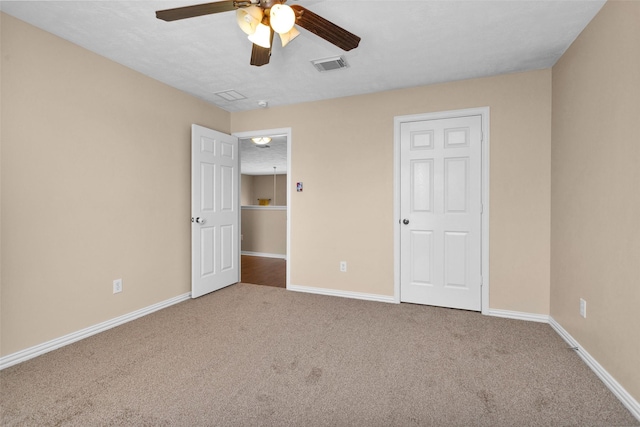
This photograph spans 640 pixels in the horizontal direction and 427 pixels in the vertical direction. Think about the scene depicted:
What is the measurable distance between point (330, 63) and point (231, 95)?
1393 mm

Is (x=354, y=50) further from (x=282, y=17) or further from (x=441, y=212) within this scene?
(x=441, y=212)

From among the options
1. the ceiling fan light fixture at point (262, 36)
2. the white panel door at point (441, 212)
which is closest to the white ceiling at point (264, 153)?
the white panel door at point (441, 212)

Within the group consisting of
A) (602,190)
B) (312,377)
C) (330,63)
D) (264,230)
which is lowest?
(312,377)

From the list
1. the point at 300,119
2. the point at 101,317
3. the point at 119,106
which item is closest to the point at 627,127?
the point at 300,119

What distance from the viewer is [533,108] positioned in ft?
9.48

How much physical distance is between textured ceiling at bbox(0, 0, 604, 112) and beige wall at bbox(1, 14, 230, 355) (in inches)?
11.7

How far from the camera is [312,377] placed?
1.94 metres

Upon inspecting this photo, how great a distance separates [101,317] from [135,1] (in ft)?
8.27

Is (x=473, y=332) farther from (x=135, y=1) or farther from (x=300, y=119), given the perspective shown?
(x=135, y=1)

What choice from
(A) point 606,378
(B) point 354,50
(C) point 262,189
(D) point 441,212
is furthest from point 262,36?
(C) point 262,189

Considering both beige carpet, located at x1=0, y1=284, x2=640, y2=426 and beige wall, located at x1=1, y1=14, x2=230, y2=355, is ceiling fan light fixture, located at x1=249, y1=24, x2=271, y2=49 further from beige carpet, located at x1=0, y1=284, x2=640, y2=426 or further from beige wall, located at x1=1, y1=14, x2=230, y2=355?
beige carpet, located at x1=0, y1=284, x2=640, y2=426

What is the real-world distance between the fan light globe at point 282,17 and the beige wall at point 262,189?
10462 mm

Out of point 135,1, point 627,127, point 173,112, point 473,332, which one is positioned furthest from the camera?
point 173,112

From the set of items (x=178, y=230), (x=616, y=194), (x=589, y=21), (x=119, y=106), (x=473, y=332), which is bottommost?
(x=473, y=332)
